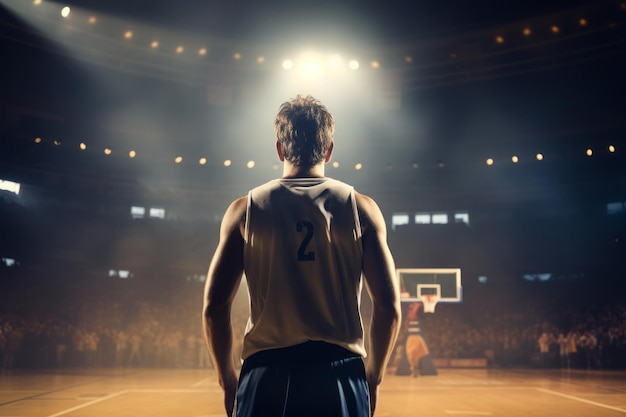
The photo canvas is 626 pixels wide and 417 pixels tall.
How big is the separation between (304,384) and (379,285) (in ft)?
Result: 1.42

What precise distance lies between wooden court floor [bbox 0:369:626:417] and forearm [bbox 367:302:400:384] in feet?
20.5

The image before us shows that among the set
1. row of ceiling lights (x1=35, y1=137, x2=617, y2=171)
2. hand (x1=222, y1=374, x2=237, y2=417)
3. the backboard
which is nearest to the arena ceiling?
row of ceiling lights (x1=35, y1=137, x2=617, y2=171)

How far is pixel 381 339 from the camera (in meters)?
2.03

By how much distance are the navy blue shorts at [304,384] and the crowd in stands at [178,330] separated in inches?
592

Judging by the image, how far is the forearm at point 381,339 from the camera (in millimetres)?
1999

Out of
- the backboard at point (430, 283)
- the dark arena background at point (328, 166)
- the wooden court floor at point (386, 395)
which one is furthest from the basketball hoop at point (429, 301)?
the wooden court floor at point (386, 395)

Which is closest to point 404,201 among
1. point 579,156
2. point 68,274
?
point 579,156

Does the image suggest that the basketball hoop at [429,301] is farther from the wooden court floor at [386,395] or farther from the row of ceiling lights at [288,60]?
the row of ceiling lights at [288,60]

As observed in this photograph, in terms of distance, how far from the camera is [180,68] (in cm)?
1564

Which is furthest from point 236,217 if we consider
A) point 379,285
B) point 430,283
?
point 430,283

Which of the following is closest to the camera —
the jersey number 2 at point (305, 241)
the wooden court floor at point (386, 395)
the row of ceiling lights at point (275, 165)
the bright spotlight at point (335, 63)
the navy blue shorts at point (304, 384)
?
the navy blue shorts at point (304, 384)

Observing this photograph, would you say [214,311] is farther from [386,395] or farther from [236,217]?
[386,395]

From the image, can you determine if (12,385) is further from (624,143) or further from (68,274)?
(624,143)

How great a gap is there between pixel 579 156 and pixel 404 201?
19.6 feet
